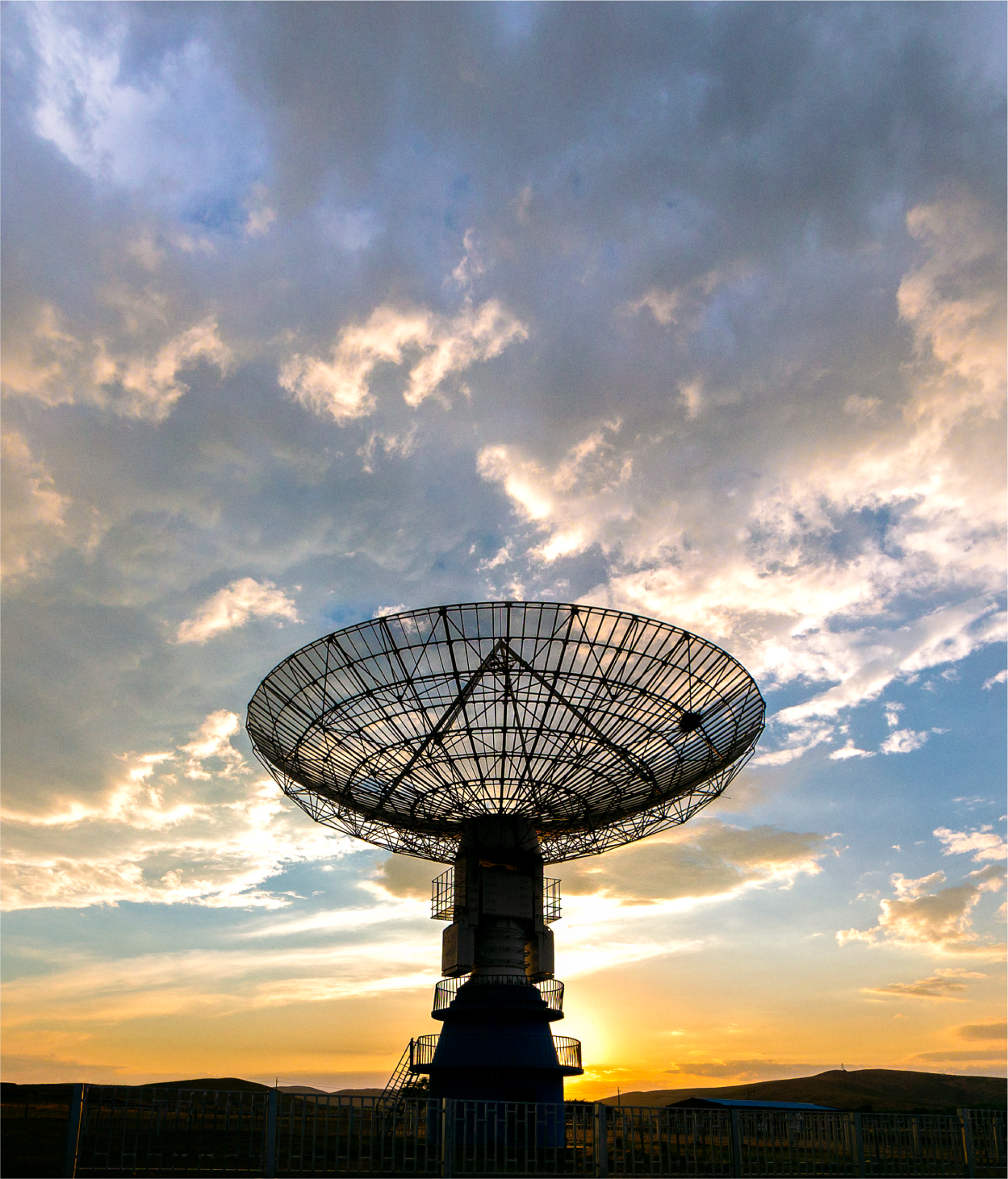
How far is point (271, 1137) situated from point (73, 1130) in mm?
3658

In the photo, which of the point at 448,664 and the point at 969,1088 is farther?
the point at 969,1088

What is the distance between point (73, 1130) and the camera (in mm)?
17203

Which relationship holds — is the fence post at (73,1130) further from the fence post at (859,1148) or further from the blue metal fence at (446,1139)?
the fence post at (859,1148)

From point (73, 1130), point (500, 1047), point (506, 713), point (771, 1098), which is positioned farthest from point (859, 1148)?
point (771, 1098)

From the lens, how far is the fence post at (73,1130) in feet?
55.8

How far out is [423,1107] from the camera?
68.5ft

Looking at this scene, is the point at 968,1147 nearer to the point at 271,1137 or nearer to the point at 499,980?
the point at 499,980

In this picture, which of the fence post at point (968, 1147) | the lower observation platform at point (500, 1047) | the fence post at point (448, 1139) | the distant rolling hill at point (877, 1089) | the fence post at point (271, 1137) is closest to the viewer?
the fence post at point (271, 1137)

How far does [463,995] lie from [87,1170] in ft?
71.6

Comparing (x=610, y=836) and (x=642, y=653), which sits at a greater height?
(x=642, y=653)

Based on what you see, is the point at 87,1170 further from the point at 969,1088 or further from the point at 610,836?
the point at 969,1088

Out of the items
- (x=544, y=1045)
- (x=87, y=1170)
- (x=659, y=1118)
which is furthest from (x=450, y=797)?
(x=87, y=1170)

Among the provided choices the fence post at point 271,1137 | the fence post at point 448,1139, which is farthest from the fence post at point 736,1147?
the fence post at point 271,1137

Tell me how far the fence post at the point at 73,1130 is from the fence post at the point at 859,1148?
18750 mm
